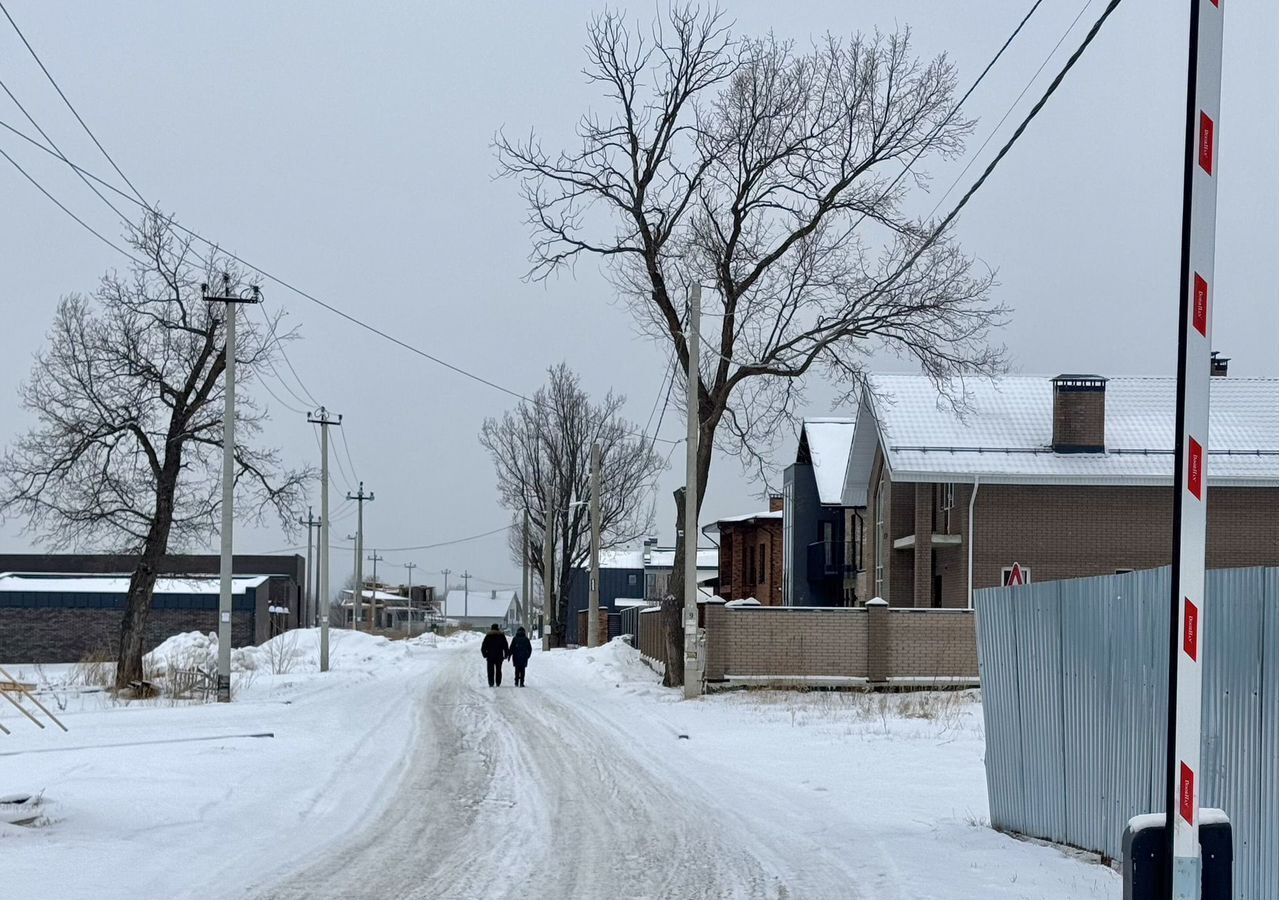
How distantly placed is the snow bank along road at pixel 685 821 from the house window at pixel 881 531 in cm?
1904

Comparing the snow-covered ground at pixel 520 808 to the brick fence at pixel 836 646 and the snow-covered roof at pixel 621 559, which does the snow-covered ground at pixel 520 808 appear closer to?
the brick fence at pixel 836 646

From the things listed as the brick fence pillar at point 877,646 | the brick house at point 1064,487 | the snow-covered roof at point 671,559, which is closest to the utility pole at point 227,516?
the brick fence pillar at point 877,646

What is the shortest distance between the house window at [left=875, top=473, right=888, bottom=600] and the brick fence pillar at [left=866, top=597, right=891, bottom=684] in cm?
1077

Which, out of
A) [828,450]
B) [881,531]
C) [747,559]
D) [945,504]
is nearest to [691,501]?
[945,504]

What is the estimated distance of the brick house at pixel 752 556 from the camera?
5877 centimetres

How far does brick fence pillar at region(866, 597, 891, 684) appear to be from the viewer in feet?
97.9

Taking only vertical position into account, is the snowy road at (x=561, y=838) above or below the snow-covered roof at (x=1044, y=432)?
below

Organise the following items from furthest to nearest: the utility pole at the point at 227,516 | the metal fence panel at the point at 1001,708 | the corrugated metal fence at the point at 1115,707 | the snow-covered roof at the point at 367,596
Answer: the snow-covered roof at the point at 367,596 → the utility pole at the point at 227,516 → the metal fence panel at the point at 1001,708 → the corrugated metal fence at the point at 1115,707

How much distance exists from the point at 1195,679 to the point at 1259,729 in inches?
104

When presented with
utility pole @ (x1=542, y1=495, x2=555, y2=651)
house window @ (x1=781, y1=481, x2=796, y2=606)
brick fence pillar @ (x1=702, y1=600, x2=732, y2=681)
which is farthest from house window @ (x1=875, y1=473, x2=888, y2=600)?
utility pole @ (x1=542, y1=495, x2=555, y2=651)

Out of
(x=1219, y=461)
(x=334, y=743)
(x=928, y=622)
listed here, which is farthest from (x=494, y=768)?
(x=1219, y=461)

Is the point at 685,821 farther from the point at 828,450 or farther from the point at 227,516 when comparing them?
the point at 828,450

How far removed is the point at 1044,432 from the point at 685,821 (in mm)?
28705

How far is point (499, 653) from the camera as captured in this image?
3198cm
